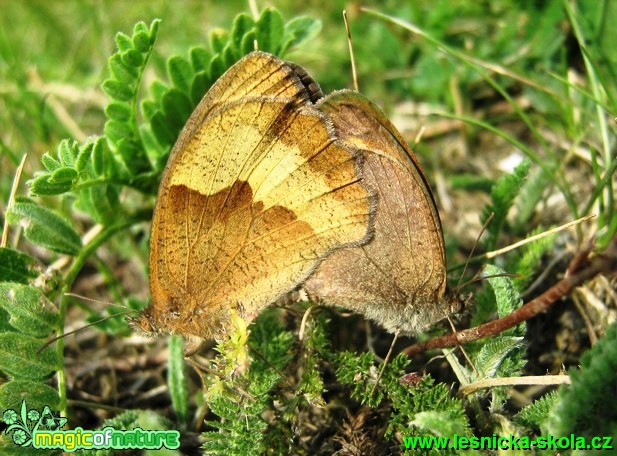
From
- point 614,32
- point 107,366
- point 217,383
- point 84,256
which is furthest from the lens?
point 614,32

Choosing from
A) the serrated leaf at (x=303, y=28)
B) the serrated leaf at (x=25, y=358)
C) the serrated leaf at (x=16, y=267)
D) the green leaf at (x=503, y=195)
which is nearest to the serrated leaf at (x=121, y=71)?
the serrated leaf at (x=303, y=28)

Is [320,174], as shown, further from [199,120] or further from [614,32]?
[614,32]

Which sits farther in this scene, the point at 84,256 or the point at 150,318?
the point at 84,256

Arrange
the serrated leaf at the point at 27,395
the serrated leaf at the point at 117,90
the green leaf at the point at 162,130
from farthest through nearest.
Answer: the green leaf at the point at 162,130 < the serrated leaf at the point at 117,90 < the serrated leaf at the point at 27,395

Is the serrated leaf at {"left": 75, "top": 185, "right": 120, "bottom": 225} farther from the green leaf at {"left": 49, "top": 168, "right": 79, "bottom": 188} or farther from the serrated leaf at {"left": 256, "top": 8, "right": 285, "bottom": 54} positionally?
the serrated leaf at {"left": 256, "top": 8, "right": 285, "bottom": 54}

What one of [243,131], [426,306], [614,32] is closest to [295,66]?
[243,131]

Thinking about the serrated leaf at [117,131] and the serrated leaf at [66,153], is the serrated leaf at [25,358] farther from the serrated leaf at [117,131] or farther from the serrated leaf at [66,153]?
the serrated leaf at [117,131]

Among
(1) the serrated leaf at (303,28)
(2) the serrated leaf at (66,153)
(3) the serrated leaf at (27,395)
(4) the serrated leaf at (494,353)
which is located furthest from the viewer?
(1) the serrated leaf at (303,28)
